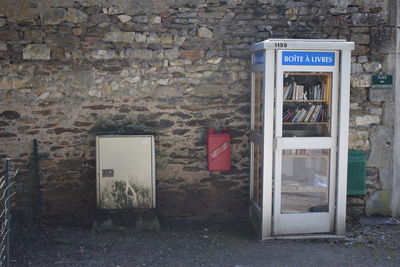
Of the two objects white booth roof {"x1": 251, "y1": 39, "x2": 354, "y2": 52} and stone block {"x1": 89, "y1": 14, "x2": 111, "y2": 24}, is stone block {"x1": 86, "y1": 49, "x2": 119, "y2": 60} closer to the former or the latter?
stone block {"x1": 89, "y1": 14, "x2": 111, "y2": 24}

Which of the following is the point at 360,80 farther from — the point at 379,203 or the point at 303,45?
the point at 379,203

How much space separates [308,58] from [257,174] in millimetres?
1672

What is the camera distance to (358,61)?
6863 mm

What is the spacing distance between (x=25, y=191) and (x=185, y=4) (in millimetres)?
3320

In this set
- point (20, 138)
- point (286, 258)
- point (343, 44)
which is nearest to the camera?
point (286, 258)

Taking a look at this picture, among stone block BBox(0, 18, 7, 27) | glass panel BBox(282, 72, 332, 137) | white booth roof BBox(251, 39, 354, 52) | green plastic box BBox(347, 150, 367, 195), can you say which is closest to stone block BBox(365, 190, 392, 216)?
green plastic box BBox(347, 150, 367, 195)

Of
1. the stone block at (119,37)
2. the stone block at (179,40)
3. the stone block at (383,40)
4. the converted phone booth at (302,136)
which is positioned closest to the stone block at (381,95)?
the stone block at (383,40)

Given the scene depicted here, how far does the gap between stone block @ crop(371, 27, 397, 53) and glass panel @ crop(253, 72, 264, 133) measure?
1.81 metres

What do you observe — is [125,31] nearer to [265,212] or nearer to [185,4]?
[185,4]

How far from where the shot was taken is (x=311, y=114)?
20.4 ft

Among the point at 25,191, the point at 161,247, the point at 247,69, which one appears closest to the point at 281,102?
the point at 247,69

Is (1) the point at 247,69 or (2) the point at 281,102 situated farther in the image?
(1) the point at 247,69

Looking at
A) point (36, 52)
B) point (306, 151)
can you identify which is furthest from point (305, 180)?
point (36, 52)

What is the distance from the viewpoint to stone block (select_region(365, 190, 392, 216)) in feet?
22.9
